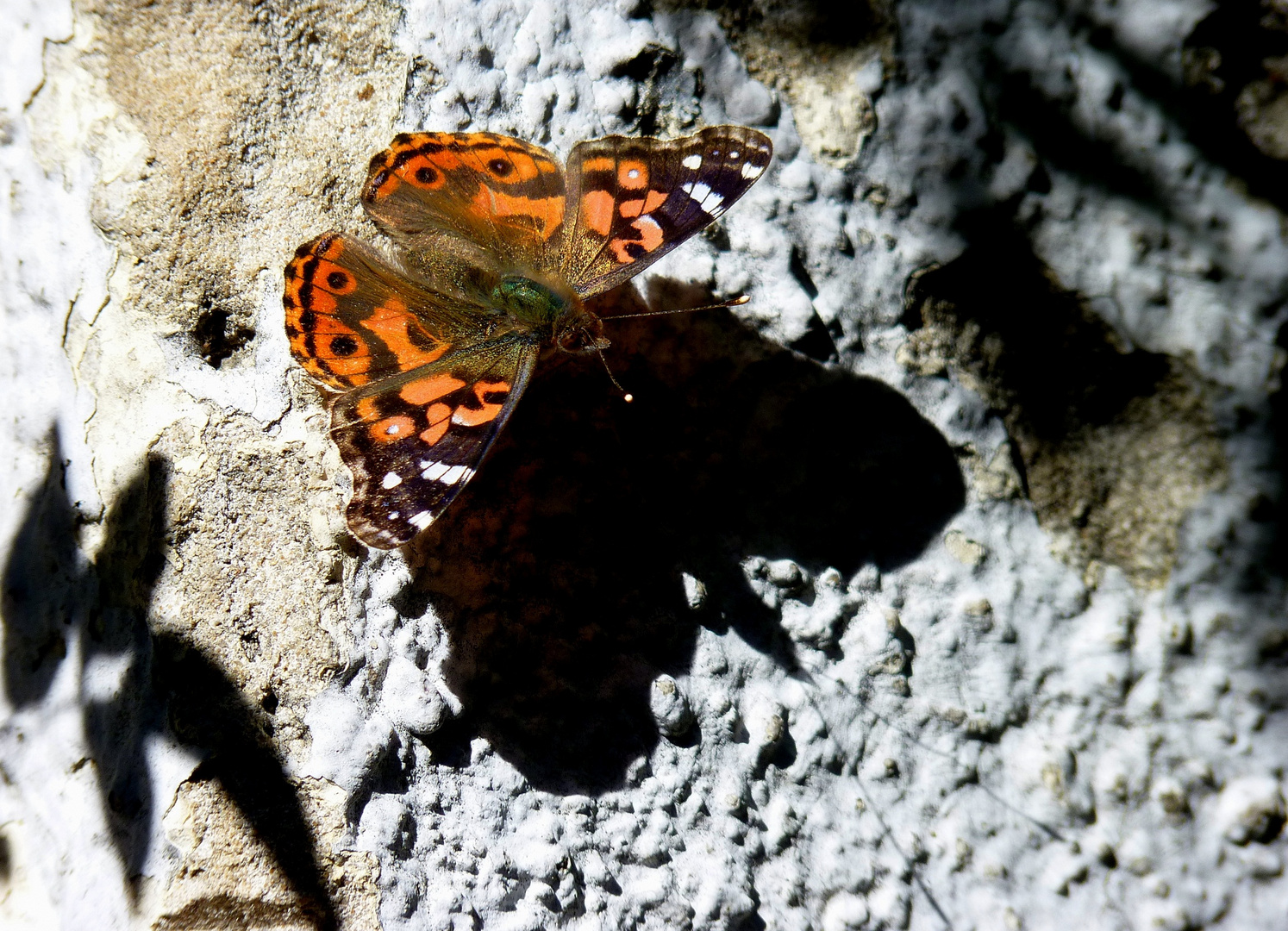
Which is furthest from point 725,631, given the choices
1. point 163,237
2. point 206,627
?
point 163,237

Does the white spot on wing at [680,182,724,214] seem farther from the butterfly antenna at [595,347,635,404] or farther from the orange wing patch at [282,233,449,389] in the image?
the orange wing patch at [282,233,449,389]

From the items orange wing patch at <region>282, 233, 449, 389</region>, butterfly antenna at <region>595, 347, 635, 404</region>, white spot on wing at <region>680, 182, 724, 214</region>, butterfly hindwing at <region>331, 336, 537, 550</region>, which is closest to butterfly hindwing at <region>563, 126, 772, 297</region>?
white spot on wing at <region>680, 182, 724, 214</region>

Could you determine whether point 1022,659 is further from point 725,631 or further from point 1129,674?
point 725,631

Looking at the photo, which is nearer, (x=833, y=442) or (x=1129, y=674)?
(x=1129, y=674)

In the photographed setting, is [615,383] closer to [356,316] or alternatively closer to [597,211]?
[597,211]

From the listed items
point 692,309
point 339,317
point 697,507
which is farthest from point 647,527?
point 339,317

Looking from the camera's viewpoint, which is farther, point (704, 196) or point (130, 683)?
point (130, 683)
